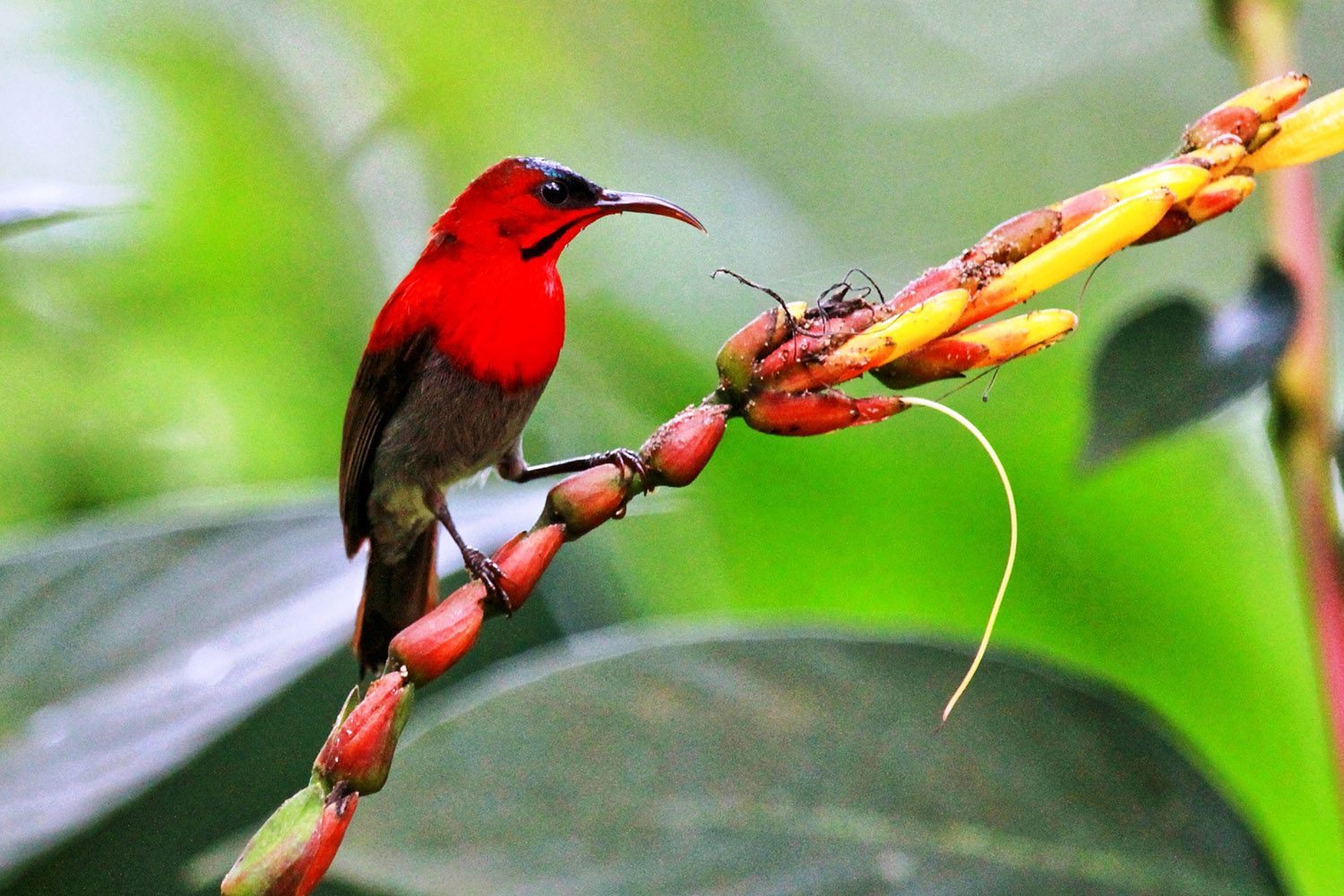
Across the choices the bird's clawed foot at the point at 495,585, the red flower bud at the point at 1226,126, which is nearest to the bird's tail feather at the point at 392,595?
the bird's clawed foot at the point at 495,585

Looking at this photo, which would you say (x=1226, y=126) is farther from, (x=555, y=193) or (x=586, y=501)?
(x=555, y=193)

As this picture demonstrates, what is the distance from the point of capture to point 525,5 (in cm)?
320

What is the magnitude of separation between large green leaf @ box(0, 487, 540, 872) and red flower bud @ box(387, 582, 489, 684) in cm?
60

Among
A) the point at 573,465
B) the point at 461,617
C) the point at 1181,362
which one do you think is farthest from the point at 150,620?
the point at 1181,362

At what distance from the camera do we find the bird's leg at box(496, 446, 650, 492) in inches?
26.6

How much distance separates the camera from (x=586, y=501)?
2.20ft

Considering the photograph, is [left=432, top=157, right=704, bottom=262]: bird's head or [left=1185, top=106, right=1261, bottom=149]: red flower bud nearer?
[left=1185, top=106, right=1261, bottom=149]: red flower bud

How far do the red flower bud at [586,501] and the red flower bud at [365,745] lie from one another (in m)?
0.13

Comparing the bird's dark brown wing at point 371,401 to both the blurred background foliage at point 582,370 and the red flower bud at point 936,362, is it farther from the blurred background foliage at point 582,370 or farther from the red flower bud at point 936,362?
the red flower bud at point 936,362

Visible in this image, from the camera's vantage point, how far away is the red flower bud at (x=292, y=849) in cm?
54

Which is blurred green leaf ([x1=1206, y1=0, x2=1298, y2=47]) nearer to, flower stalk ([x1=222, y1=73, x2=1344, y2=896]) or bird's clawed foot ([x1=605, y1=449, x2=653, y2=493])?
flower stalk ([x1=222, y1=73, x2=1344, y2=896])

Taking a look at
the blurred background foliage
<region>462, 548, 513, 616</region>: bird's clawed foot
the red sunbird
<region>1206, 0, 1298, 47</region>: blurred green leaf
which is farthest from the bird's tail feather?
<region>1206, 0, 1298, 47</region>: blurred green leaf

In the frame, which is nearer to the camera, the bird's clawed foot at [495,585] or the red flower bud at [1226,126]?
the bird's clawed foot at [495,585]

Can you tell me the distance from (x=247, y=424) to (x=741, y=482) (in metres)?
0.93
